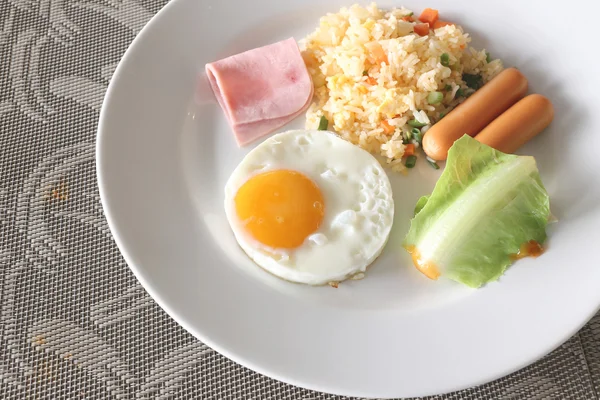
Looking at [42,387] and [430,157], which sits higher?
[430,157]

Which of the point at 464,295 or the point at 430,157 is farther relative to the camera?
the point at 430,157

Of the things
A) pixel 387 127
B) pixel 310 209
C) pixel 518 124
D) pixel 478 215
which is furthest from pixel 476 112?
pixel 310 209

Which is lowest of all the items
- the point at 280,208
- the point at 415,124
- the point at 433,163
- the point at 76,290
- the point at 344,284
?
the point at 76,290

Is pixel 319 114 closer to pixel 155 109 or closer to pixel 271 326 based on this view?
pixel 155 109

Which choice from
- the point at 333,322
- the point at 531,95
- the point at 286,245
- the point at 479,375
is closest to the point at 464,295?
the point at 479,375

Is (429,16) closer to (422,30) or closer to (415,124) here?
(422,30)
